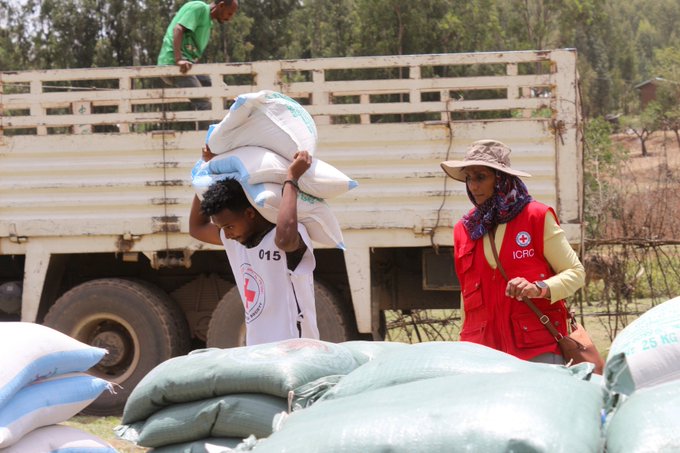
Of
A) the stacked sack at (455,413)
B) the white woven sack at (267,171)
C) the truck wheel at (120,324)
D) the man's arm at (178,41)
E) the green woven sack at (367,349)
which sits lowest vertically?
the truck wheel at (120,324)

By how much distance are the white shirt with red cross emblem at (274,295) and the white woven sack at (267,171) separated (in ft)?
0.73

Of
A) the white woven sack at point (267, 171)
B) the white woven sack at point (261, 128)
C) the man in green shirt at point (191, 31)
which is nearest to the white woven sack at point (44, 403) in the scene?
the white woven sack at point (267, 171)

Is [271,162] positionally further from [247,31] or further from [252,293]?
[247,31]

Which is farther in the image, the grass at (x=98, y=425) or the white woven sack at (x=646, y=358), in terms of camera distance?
the grass at (x=98, y=425)

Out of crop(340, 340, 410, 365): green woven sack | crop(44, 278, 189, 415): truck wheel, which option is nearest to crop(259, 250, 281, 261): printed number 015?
crop(340, 340, 410, 365): green woven sack

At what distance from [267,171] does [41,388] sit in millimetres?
1330

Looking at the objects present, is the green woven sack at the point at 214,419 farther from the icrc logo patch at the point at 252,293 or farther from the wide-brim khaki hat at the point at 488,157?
the wide-brim khaki hat at the point at 488,157

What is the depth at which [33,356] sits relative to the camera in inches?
117

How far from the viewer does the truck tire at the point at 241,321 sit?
6.81 meters

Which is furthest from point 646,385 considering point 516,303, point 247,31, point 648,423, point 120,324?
point 247,31

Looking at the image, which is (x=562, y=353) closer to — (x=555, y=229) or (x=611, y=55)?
(x=555, y=229)

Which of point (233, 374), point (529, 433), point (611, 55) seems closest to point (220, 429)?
point (233, 374)

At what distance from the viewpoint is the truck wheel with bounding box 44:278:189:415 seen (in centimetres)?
704

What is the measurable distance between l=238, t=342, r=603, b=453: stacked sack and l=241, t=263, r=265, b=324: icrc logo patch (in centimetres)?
133
